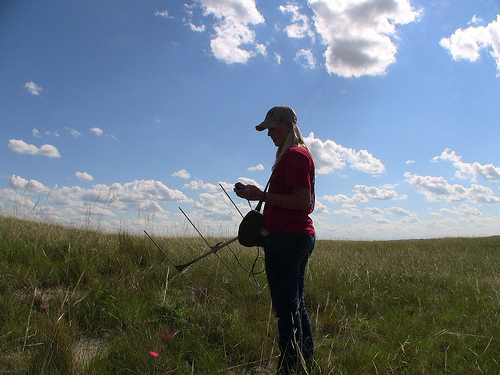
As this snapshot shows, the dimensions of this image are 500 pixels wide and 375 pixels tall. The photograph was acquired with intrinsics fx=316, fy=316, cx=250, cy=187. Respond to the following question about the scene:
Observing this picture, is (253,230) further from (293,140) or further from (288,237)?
(293,140)

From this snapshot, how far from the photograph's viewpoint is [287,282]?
2.29 metres

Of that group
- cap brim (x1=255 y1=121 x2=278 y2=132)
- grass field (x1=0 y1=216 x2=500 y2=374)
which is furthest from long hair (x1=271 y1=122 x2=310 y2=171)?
grass field (x1=0 y1=216 x2=500 y2=374)

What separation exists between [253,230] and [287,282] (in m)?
0.47

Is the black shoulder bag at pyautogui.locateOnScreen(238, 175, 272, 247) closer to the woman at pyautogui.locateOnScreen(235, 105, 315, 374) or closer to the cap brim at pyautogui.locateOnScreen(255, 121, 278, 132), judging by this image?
the woman at pyautogui.locateOnScreen(235, 105, 315, 374)

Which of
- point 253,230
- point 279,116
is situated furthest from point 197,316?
point 279,116

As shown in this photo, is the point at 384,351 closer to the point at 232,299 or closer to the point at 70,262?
the point at 232,299

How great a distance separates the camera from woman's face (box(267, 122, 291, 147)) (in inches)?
103

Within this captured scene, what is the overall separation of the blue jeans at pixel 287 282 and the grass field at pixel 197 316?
198 mm

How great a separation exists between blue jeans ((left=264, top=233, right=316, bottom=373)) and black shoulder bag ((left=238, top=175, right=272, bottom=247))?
0.35ft

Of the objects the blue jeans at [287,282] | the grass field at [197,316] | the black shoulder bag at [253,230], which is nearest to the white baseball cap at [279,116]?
the black shoulder bag at [253,230]

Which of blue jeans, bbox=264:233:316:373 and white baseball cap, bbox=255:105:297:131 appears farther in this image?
white baseball cap, bbox=255:105:297:131

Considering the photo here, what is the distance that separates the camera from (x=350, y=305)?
168 inches

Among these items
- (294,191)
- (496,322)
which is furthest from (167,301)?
(496,322)

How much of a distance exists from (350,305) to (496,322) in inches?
62.3
